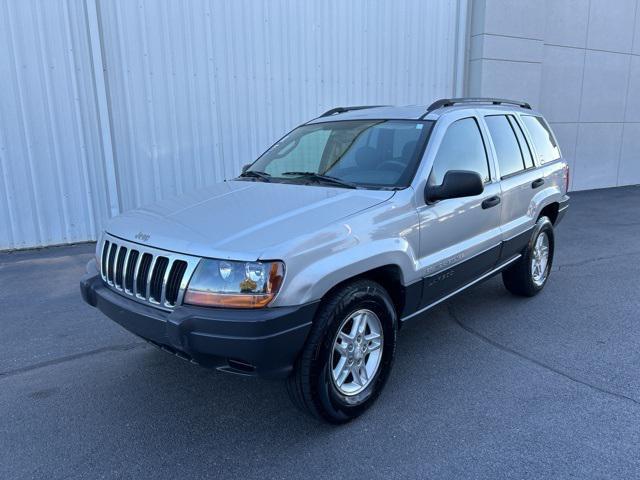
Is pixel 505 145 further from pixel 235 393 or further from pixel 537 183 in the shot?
pixel 235 393

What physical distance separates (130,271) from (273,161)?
180 cm

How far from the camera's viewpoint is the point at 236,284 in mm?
2547

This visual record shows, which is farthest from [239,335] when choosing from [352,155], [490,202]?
[490,202]

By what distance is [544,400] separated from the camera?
10.7ft

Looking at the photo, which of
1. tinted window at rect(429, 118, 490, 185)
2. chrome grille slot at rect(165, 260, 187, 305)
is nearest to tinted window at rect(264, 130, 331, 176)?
tinted window at rect(429, 118, 490, 185)

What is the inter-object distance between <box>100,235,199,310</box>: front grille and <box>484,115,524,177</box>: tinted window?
2963mm

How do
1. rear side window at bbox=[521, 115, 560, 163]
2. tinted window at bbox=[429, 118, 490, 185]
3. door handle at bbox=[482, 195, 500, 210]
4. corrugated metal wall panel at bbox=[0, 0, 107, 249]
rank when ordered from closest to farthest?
tinted window at bbox=[429, 118, 490, 185], door handle at bbox=[482, 195, 500, 210], rear side window at bbox=[521, 115, 560, 163], corrugated metal wall panel at bbox=[0, 0, 107, 249]

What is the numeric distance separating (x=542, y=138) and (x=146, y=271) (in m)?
4.37

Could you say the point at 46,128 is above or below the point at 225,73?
below

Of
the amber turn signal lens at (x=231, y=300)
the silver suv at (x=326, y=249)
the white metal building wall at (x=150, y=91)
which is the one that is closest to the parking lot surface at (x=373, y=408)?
the silver suv at (x=326, y=249)

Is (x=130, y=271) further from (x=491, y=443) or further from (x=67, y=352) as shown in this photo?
(x=491, y=443)

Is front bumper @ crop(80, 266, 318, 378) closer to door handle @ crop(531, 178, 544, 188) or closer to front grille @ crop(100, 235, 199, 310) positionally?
front grille @ crop(100, 235, 199, 310)

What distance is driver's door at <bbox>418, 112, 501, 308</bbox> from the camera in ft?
11.4

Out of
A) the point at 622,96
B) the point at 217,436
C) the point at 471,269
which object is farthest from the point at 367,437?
the point at 622,96
